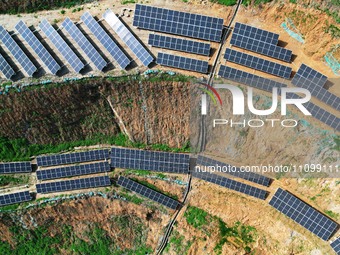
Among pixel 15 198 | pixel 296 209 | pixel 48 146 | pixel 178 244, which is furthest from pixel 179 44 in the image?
pixel 15 198

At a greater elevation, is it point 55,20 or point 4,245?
point 55,20

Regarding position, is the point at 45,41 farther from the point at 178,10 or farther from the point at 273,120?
the point at 273,120

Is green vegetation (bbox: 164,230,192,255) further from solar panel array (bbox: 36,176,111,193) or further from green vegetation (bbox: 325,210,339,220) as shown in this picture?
green vegetation (bbox: 325,210,339,220)

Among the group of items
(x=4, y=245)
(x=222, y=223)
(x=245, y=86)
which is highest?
(x=245, y=86)

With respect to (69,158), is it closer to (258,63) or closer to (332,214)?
(258,63)

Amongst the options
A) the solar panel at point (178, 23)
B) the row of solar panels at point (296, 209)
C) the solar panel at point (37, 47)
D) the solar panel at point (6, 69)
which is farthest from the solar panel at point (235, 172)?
the solar panel at point (6, 69)

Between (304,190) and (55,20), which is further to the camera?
(55,20)

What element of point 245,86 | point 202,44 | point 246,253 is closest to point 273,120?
point 245,86

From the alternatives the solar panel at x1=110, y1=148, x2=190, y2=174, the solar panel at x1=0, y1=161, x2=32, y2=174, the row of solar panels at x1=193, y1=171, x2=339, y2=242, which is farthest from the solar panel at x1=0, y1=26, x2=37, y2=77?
the row of solar panels at x1=193, y1=171, x2=339, y2=242
